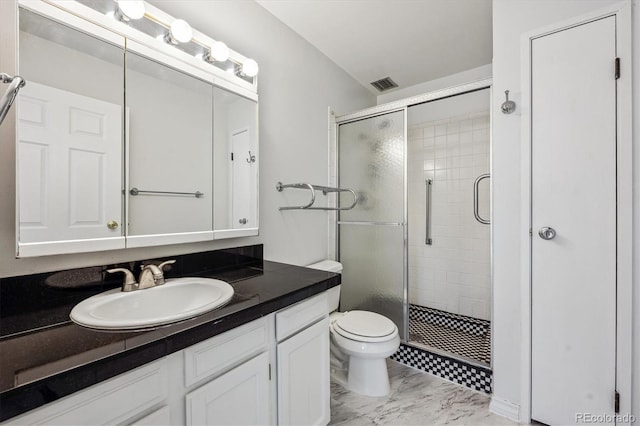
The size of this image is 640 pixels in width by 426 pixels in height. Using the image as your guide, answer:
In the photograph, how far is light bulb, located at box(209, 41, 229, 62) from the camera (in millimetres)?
1412

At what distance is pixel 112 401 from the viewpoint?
0.67 meters

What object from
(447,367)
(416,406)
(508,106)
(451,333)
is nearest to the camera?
(508,106)

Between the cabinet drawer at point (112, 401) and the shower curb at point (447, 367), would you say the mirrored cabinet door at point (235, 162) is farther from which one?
the shower curb at point (447, 367)

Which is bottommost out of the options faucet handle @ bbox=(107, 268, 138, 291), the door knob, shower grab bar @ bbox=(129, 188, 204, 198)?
faucet handle @ bbox=(107, 268, 138, 291)

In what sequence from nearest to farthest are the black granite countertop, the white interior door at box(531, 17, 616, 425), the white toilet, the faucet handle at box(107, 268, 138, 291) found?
1. the black granite countertop
2. the faucet handle at box(107, 268, 138, 291)
3. the white interior door at box(531, 17, 616, 425)
4. the white toilet

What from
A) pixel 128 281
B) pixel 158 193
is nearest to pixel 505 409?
pixel 128 281

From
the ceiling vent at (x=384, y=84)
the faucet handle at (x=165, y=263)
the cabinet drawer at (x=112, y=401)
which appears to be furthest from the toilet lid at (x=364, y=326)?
the ceiling vent at (x=384, y=84)

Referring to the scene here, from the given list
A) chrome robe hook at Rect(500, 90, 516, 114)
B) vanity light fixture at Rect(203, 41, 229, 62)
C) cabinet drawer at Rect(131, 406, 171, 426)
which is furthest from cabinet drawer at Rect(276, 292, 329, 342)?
chrome robe hook at Rect(500, 90, 516, 114)

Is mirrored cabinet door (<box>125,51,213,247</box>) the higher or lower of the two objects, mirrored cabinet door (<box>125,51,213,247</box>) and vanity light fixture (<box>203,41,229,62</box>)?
the lower

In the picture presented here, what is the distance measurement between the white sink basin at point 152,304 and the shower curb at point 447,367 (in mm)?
1662

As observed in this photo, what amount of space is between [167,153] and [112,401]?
964mm

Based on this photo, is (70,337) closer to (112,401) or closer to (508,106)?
(112,401)

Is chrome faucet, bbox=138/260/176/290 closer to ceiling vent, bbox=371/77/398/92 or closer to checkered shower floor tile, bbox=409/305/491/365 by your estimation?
checkered shower floor tile, bbox=409/305/491/365

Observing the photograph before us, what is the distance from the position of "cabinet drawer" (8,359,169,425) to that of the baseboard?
5.90ft
